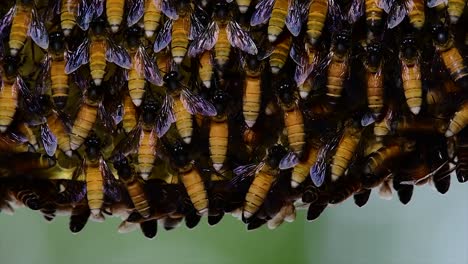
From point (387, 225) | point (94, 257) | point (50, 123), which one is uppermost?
point (50, 123)

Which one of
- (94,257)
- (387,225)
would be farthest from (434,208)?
(94,257)

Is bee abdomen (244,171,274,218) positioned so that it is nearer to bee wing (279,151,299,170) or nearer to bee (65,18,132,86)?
bee wing (279,151,299,170)

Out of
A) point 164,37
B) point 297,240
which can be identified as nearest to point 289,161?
point 164,37

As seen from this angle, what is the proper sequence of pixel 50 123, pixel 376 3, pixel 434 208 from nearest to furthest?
pixel 376 3, pixel 50 123, pixel 434 208

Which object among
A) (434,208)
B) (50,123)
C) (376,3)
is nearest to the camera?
(376,3)

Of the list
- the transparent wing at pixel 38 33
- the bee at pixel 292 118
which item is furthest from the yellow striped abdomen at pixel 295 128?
the transparent wing at pixel 38 33

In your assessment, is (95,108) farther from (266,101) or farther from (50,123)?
(266,101)
